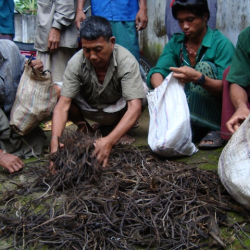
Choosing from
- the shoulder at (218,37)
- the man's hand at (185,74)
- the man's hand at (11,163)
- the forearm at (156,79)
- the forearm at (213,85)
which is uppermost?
the shoulder at (218,37)

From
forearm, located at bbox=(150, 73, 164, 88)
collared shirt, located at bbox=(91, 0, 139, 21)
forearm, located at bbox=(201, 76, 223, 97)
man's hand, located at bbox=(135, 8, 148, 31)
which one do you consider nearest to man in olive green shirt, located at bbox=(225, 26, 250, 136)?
forearm, located at bbox=(201, 76, 223, 97)

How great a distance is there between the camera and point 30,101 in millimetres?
3395

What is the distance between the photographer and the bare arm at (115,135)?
2.95 m

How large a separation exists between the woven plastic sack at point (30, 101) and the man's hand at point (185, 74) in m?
1.17

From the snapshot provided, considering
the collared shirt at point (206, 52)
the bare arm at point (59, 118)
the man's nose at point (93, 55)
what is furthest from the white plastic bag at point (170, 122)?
the bare arm at point (59, 118)

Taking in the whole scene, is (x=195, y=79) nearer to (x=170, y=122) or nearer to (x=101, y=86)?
(x=170, y=122)

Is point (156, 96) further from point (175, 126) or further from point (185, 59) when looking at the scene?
point (185, 59)

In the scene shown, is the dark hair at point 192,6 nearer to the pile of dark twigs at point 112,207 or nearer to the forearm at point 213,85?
the forearm at point 213,85

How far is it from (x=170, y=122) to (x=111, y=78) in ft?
2.79

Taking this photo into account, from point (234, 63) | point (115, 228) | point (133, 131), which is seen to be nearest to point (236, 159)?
point (115, 228)

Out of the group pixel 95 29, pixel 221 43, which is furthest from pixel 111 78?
pixel 221 43

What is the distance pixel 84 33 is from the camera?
3.36 m

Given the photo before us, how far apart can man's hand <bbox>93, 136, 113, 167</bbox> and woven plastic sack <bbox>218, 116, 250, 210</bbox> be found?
3.05ft

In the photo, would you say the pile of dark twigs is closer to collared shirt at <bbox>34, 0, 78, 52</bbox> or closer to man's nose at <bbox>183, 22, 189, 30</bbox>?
man's nose at <bbox>183, 22, 189, 30</bbox>
